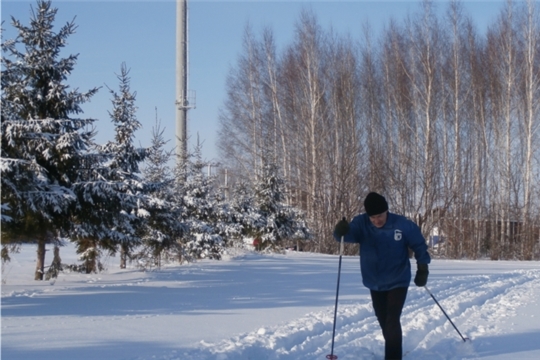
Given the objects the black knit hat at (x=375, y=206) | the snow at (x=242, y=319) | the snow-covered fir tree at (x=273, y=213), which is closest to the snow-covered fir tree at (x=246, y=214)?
the snow-covered fir tree at (x=273, y=213)

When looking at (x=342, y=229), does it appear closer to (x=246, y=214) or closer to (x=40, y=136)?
(x=40, y=136)

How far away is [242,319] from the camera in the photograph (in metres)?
8.25

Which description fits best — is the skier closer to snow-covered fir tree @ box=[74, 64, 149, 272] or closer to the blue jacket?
the blue jacket

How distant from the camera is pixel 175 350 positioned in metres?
6.30

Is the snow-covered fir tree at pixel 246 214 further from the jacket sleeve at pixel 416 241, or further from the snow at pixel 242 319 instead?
the jacket sleeve at pixel 416 241

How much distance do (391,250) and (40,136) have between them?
22.6ft

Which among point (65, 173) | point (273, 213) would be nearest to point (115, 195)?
point (65, 173)

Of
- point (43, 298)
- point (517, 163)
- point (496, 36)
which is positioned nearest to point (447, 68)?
point (496, 36)

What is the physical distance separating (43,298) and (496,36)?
30306 mm

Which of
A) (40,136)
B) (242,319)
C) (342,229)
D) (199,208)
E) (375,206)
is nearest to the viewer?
(375,206)

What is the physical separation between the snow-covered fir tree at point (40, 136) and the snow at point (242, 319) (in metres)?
1.20

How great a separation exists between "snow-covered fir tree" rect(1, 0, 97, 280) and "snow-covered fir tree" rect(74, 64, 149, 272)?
1.13ft

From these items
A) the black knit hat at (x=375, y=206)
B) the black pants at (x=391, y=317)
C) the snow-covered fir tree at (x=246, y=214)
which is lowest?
the black pants at (x=391, y=317)

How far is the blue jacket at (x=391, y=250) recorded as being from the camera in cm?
625
